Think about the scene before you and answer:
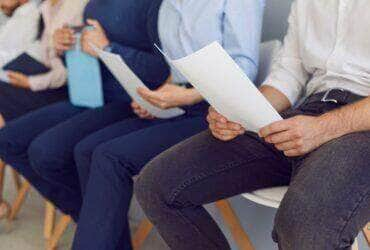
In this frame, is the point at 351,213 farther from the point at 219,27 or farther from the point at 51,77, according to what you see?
the point at 51,77

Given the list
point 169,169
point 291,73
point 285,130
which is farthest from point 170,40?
point 285,130

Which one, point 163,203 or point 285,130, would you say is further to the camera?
point 163,203

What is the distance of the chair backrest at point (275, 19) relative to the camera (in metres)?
1.64

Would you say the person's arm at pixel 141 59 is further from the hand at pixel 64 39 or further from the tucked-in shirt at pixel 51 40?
the tucked-in shirt at pixel 51 40

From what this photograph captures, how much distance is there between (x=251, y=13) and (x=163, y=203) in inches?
21.3

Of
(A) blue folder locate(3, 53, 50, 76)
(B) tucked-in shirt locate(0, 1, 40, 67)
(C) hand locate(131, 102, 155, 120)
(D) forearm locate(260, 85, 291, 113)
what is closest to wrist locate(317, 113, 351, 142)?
(D) forearm locate(260, 85, 291, 113)

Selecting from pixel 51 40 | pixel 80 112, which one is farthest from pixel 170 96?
pixel 51 40

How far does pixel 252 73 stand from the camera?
1409 millimetres

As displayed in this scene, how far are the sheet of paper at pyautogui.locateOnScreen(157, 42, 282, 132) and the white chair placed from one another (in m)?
0.15

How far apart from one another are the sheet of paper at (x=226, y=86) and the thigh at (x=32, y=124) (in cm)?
77

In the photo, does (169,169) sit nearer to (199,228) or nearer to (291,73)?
(199,228)

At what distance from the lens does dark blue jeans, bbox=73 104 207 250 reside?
136 centimetres

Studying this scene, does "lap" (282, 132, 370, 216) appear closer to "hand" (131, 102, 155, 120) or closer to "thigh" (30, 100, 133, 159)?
"hand" (131, 102, 155, 120)

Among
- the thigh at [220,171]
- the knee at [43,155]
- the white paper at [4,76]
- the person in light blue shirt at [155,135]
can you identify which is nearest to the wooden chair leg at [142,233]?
the person in light blue shirt at [155,135]
